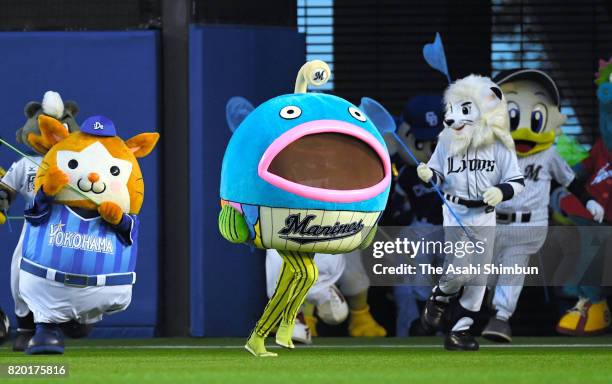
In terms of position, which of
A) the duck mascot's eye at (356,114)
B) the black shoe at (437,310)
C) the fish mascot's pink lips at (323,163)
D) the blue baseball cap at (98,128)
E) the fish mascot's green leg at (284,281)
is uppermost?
the duck mascot's eye at (356,114)

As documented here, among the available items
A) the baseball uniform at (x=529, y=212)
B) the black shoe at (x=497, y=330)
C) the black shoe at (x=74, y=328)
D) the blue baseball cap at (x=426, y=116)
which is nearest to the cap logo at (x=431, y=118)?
the blue baseball cap at (x=426, y=116)

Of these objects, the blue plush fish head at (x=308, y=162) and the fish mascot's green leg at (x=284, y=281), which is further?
the fish mascot's green leg at (x=284, y=281)

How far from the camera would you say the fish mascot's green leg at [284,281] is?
928cm

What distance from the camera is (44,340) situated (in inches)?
380

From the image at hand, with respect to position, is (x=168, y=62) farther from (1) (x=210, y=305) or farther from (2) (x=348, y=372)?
(2) (x=348, y=372)

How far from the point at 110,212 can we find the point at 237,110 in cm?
232

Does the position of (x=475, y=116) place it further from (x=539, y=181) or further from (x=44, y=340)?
(x=44, y=340)

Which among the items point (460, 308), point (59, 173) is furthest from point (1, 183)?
point (460, 308)

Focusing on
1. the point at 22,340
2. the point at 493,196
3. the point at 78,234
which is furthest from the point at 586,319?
the point at 78,234

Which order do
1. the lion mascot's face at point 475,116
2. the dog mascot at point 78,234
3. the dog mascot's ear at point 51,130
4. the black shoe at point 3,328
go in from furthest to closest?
the black shoe at point 3,328 → the lion mascot's face at point 475,116 → the dog mascot's ear at point 51,130 → the dog mascot at point 78,234

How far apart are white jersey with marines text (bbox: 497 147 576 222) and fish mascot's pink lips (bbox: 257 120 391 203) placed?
3.01m

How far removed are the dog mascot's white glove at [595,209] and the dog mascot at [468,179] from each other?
4.11 feet

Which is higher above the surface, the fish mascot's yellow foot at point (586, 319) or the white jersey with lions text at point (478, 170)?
the white jersey with lions text at point (478, 170)

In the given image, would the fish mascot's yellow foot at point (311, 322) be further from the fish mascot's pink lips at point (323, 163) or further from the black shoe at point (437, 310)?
the fish mascot's pink lips at point (323, 163)
